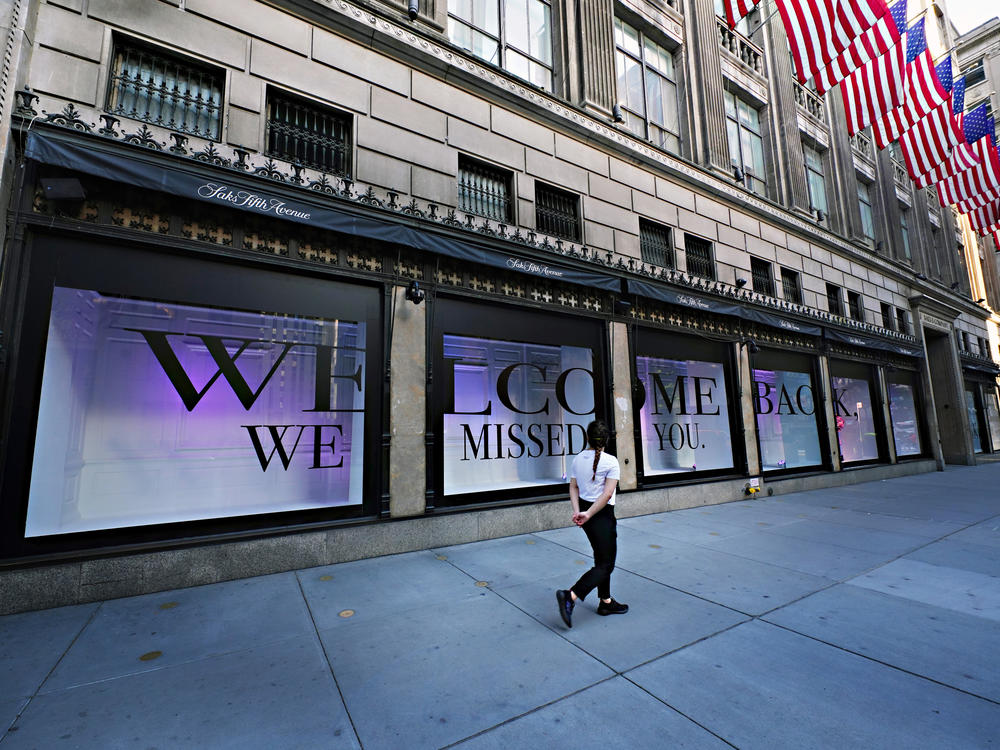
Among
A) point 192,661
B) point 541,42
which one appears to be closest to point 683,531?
point 192,661

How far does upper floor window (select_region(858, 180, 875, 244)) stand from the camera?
1953cm

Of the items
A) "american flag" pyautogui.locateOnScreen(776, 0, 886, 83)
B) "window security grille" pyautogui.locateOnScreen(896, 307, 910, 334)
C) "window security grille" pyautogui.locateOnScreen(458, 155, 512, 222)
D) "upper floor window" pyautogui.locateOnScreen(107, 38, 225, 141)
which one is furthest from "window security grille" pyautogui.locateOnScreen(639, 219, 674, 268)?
"window security grille" pyautogui.locateOnScreen(896, 307, 910, 334)

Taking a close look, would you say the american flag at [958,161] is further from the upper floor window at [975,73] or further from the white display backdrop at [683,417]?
the upper floor window at [975,73]

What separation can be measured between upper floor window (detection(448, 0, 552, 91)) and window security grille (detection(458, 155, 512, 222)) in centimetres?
253

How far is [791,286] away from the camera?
14.7 meters

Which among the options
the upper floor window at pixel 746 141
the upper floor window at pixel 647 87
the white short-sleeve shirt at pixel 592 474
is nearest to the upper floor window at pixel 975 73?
the upper floor window at pixel 746 141

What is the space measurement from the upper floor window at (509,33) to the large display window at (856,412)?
43.8ft

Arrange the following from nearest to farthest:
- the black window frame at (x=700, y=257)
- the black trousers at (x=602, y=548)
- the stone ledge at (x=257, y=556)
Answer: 1. the black trousers at (x=602, y=548)
2. the stone ledge at (x=257, y=556)
3. the black window frame at (x=700, y=257)

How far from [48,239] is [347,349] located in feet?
11.8

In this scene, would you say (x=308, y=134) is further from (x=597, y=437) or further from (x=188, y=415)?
(x=597, y=437)

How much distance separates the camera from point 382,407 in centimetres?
689

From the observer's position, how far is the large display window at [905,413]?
56.4 ft

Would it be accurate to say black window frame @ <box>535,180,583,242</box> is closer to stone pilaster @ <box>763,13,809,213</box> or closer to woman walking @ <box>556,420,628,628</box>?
woman walking @ <box>556,420,628,628</box>

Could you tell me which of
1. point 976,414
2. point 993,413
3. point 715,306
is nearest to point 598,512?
point 715,306
